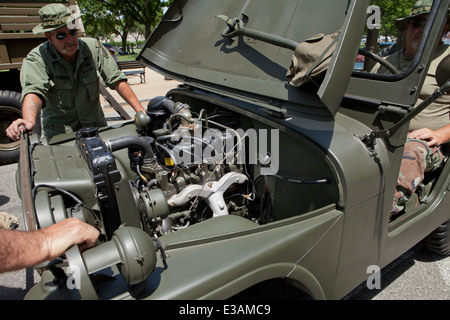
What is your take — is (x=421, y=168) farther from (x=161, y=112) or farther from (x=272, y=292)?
(x=161, y=112)

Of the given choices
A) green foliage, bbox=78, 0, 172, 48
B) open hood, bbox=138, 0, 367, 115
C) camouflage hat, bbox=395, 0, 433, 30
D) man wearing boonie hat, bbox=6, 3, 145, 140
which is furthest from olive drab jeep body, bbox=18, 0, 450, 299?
green foliage, bbox=78, 0, 172, 48

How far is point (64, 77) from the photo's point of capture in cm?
322

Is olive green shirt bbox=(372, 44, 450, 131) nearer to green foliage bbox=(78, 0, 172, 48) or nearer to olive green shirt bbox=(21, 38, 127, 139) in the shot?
olive green shirt bbox=(21, 38, 127, 139)

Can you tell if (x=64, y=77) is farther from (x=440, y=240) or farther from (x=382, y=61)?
(x=440, y=240)

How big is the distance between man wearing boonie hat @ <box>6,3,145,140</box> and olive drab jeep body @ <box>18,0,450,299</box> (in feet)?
2.23

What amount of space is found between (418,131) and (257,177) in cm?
127

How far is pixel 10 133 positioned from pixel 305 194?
80.7 inches

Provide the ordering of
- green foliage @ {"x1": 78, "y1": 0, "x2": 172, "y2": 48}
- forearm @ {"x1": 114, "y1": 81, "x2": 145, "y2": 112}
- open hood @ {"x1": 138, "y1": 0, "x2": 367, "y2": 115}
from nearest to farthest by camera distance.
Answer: open hood @ {"x1": 138, "y1": 0, "x2": 367, "y2": 115}
forearm @ {"x1": 114, "y1": 81, "x2": 145, "y2": 112}
green foliage @ {"x1": 78, "y1": 0, "x2": 172, "y2": 48}

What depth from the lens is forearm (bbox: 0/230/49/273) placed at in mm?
1056

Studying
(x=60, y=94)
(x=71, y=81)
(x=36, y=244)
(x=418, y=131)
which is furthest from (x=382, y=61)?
(x=60, y=94)

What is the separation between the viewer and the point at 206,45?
2.70 meters
